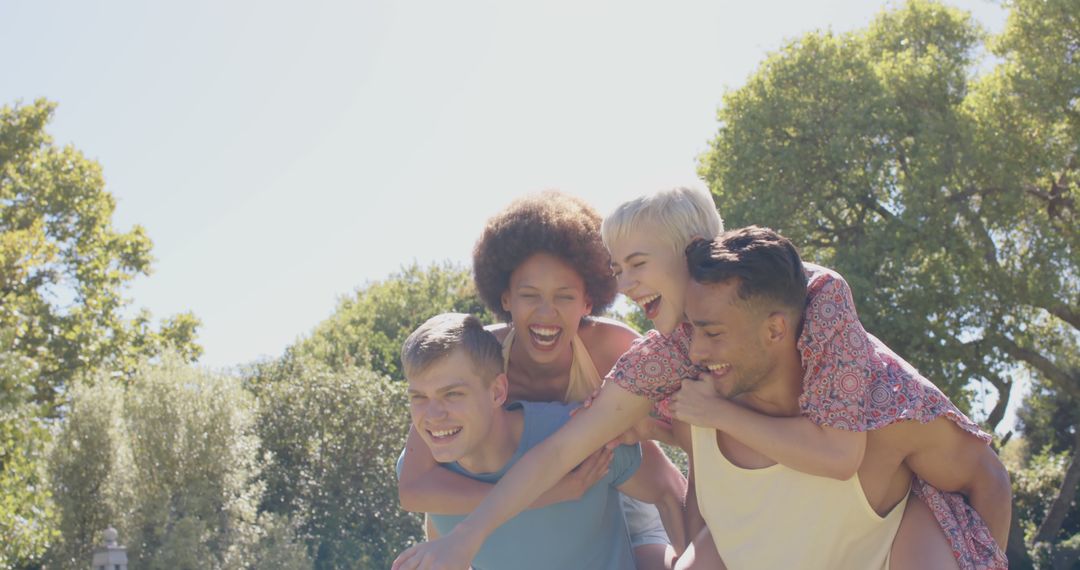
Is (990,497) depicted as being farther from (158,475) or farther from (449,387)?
A: (158,475)

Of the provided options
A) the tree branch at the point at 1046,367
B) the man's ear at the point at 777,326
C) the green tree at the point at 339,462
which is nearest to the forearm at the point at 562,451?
the man's ear at the point at 777,326

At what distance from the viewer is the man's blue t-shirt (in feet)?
13.6

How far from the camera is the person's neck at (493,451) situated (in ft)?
13.5

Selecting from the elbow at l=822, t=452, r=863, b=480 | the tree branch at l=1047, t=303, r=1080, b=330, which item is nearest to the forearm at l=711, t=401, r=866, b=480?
the elbow at l=822, t=452, r=863, b=480

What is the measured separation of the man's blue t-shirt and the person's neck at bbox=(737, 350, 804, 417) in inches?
33.1

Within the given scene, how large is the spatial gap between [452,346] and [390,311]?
36.2 metres

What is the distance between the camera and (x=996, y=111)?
21.2m

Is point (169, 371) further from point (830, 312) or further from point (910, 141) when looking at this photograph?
point (830, 312)

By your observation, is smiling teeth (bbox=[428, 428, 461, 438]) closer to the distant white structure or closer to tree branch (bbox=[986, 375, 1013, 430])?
the distant white structure

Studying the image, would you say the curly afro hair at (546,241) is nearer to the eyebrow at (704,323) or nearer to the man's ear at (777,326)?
the eyebrow at (704,323)

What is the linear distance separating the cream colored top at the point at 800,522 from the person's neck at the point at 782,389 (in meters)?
0.18

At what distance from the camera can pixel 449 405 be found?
3.96 meters

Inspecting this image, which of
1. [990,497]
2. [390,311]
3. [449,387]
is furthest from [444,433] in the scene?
[390,311]

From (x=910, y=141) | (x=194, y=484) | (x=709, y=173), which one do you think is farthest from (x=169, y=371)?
(x=910, y=141)
